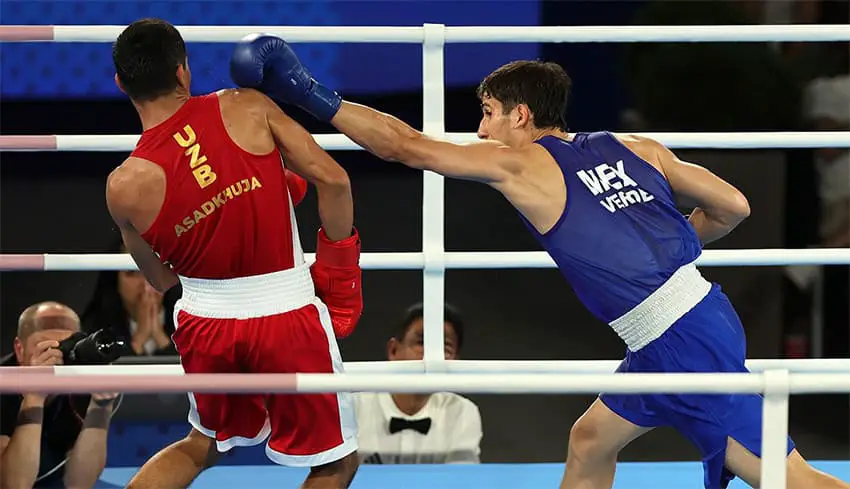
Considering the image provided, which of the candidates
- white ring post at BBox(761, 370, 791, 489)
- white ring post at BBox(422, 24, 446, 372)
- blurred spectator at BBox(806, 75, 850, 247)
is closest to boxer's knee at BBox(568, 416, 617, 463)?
white ring post at BBox(422, 24, 446, 372)

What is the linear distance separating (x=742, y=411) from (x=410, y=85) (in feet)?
8.72

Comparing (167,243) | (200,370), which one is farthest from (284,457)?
(167,243)

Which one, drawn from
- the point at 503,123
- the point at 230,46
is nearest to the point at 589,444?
the point at 503,123

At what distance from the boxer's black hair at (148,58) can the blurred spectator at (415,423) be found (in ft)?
5.05

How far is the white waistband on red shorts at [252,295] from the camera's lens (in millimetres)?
2357

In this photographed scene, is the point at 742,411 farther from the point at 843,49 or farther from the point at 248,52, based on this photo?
the point at 843,49

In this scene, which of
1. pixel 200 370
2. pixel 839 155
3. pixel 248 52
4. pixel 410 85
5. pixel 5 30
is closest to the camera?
pixel 248 52

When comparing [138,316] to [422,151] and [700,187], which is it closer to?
[422,151]

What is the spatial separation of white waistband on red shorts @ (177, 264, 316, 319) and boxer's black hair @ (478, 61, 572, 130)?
0.53 m

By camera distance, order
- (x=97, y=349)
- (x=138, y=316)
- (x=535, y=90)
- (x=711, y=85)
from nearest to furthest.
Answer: (x=535, y=90) < (x=97, y=349) < (x=138, y=316) < (x=711, y=85)

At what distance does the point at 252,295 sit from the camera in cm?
236

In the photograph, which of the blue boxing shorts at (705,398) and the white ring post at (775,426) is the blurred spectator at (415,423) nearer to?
the blue boxing shorts at (705,398)

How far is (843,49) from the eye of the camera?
17.2 feet

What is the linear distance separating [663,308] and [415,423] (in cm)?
142
